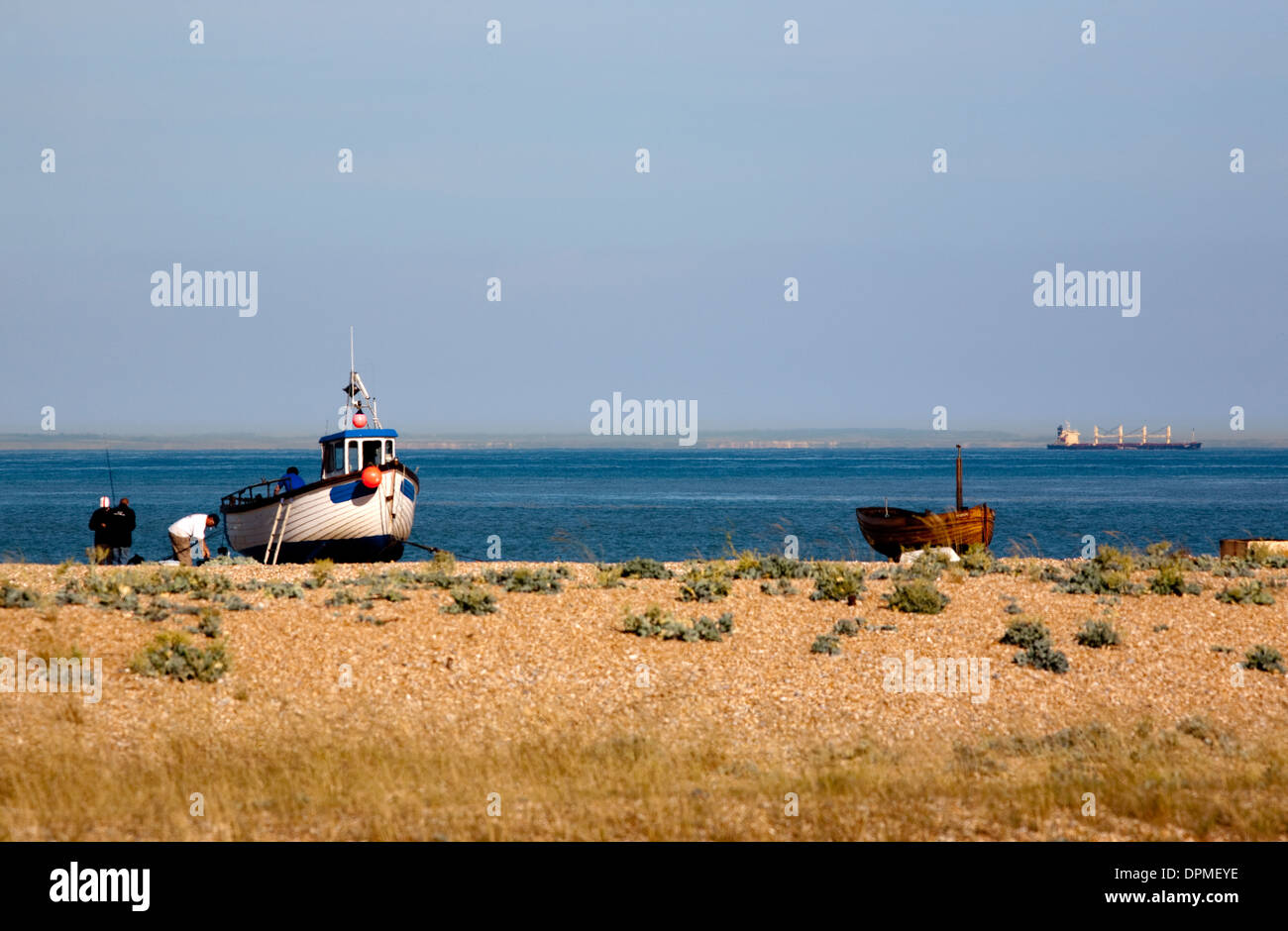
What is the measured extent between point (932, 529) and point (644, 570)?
42.5 ft

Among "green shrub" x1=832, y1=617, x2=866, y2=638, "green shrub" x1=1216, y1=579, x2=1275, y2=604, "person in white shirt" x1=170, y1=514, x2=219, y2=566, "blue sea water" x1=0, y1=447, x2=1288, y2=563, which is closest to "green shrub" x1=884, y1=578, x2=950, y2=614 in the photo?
"green shrub" x1=832, y1=617, x2=866, y2=638

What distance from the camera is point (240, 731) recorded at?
11633 mm

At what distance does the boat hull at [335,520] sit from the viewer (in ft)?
96.7

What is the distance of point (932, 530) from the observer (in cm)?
3164

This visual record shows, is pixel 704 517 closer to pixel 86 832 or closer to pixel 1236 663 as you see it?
pixel 1236 663

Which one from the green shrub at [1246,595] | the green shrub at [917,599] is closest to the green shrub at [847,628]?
the green shrub at [917,599]

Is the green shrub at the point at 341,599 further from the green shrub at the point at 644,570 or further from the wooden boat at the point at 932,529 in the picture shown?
the wooden boat at the point at 932,529

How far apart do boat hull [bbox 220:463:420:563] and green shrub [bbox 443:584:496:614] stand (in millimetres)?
12274

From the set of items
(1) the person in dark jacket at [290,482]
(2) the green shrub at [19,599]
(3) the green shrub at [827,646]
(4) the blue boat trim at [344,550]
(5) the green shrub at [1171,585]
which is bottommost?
(4) the blue boat trim at [344,550]

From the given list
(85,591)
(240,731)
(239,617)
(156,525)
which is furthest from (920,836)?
(156,525)

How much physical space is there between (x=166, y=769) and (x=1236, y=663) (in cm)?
1258

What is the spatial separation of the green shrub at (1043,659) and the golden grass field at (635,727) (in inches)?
9.6

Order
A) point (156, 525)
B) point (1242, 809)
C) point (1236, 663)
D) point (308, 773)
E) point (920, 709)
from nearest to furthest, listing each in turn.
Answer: point (1242, 809), point (308, 773), point (920, 709), point (1236, 663), point (156, 525)

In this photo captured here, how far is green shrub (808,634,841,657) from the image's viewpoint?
15398mm
